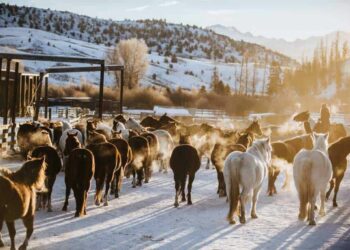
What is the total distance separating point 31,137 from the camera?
16938 millimetres

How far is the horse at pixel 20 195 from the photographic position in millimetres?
6945

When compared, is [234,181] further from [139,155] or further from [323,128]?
[323,128]

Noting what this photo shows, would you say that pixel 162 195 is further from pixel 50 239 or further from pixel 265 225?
pixel 50 239

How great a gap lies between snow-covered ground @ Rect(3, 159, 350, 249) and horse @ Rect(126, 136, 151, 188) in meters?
1.39

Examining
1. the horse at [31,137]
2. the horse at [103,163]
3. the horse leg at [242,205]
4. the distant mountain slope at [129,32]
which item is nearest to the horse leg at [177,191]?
the horse at [103,163]

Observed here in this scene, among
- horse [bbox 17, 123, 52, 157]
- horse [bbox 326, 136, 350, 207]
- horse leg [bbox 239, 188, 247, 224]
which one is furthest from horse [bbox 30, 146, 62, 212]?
horse [bbox 326, 136, 350, 207]

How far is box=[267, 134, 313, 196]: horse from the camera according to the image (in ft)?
42.7

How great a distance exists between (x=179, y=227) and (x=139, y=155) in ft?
16.2

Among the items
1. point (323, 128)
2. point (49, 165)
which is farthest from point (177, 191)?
point (323, 128)

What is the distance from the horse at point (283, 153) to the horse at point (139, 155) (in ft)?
12.5

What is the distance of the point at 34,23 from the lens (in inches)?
5600

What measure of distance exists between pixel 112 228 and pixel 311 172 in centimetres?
431

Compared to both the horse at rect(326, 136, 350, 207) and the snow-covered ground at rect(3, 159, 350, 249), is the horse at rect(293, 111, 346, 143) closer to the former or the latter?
the horse at rect(326, 136, 350, 207)

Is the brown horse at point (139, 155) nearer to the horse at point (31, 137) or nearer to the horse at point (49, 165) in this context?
the horse at point (49, 165)
